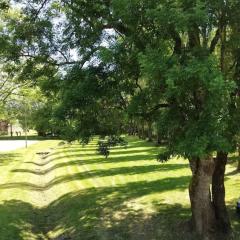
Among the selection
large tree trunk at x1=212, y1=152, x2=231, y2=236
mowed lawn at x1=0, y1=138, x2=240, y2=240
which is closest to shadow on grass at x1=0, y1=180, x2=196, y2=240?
mowed lawn at x1=0, y1=138, x2=240, y2=240

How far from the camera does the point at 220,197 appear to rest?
17.5 m

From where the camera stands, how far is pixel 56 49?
18.9m

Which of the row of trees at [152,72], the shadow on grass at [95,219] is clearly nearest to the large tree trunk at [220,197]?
the row of trees at [152,72]

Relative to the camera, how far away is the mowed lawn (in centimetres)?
1833

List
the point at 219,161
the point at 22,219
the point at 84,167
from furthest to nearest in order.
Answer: the point at 84,167 < the point at 22,219 < the point at 219,161

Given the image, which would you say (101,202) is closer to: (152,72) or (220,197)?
(220,197)

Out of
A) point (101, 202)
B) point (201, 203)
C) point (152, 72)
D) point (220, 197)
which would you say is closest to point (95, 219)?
point (101, 202)

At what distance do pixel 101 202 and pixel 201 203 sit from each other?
7018 millimetres

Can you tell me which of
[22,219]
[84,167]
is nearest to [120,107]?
[22,219]

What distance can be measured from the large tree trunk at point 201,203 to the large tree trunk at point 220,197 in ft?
0.69

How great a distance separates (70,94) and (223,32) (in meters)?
4.61

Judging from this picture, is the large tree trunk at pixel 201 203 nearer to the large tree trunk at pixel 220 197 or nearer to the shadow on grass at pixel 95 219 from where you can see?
the large tree trunk at pixel 220 197

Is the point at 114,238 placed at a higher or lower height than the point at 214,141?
lower

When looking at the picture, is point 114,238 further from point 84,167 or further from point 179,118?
point 84,167
